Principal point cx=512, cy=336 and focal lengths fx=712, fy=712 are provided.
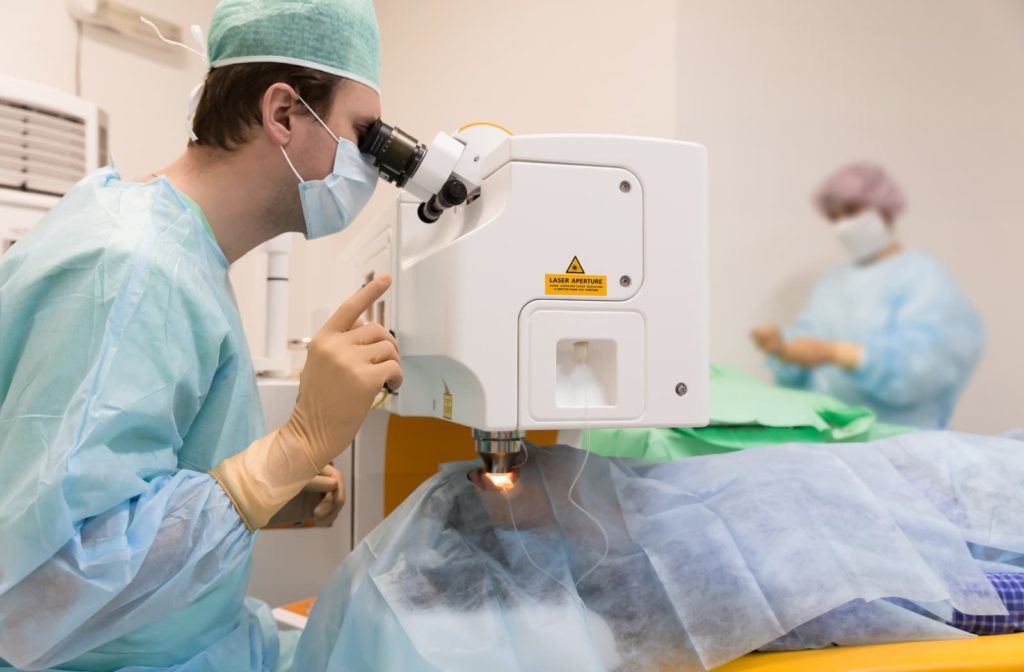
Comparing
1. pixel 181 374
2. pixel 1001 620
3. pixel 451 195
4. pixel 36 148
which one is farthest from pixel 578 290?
pixel 36 148

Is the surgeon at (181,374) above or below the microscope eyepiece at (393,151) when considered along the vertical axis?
below

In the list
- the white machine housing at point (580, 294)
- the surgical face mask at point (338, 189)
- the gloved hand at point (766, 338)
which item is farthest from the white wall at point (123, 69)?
the gloved hand at point (766, 338)

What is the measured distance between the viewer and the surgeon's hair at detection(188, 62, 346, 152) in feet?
3.03

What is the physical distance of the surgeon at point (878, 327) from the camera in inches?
82.0

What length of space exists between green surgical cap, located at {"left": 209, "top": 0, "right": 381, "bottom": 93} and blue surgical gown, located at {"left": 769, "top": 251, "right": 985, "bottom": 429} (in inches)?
66.1

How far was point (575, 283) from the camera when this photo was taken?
754mm

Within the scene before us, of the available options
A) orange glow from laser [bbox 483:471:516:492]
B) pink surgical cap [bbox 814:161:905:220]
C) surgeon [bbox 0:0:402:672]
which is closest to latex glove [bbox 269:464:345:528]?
surgeon [bbox 0:0:402:672]

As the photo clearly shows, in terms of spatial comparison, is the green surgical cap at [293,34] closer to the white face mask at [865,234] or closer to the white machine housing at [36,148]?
the white machine housing at [36,148]

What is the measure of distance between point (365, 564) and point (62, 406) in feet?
1.25

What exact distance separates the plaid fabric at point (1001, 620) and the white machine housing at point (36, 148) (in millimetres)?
1854

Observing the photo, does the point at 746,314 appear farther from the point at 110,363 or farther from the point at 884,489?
the point at 110,363

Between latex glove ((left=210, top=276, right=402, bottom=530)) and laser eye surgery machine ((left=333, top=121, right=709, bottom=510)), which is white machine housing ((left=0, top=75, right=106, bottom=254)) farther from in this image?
laser eye surgery machine ((left=333, top=121, right=709, bottom=510))

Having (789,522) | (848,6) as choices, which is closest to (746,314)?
(848,6)

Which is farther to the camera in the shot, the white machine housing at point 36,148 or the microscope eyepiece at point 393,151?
the white machine housing at point 36,148
